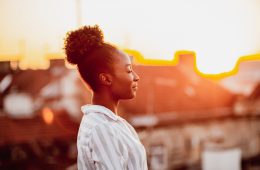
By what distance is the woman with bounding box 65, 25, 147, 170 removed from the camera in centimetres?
152

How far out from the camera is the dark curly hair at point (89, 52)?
165cm

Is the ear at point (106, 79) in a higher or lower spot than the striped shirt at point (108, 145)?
higher

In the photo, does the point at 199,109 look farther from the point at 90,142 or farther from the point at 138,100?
the point at 90,142

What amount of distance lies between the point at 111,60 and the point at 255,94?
959 inches

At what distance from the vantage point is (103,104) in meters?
1.65

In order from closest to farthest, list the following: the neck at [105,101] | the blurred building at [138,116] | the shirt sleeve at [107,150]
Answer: the shirt sleeve at [107,150] → the neck at [105,101] → the blurred building at [138,116]

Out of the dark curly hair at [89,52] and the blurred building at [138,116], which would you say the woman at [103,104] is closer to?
the dark curly hair at [89,52]

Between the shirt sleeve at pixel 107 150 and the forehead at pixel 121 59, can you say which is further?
the forehead at pixel 121 59

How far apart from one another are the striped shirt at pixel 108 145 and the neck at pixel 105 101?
0.04 metres

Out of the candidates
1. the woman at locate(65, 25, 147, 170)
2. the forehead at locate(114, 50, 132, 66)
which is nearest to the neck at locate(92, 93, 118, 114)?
the woman at locate(65, 25, 147, 170)

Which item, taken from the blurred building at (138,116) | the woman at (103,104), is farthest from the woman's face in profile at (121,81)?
the blurred building at (138,116)

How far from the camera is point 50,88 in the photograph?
21625 mm

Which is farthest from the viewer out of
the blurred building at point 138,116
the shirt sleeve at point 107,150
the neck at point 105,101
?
the blurred building at point 138,116

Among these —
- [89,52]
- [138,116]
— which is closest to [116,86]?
[89,52]
